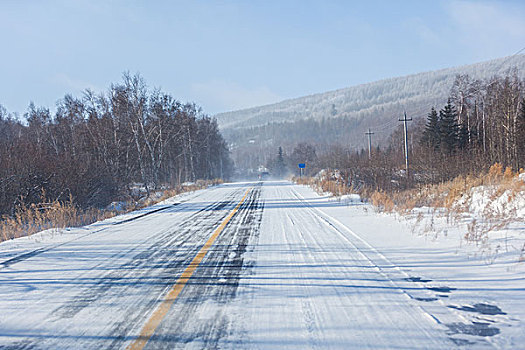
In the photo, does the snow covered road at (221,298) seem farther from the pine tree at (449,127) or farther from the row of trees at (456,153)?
the pine tree at (449,127)

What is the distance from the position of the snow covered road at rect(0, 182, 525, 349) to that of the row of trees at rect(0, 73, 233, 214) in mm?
10189

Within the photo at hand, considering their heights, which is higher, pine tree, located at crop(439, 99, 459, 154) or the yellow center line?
pine tree, located at crop(439, 99, 459, 154)

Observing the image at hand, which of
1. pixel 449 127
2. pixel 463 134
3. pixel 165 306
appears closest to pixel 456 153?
pixel 165 306

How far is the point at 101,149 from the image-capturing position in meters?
33.2

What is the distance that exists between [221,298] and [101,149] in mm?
32602

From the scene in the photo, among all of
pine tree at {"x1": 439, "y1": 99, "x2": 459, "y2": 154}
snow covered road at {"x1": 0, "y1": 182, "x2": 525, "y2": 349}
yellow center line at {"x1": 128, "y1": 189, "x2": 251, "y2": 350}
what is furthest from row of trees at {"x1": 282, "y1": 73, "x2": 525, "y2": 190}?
yellow center line at {"x1": 128, "y1": 189, "x2": 251, "y2": 350}

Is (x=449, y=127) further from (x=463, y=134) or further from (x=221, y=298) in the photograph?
(x=221, y=298)

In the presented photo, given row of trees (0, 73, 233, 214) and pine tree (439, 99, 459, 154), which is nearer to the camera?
row of trees (0, 73, 233, 214)

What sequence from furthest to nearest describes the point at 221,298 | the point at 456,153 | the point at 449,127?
the point at 449,127 → the point at 456,153 → the point at 221,298

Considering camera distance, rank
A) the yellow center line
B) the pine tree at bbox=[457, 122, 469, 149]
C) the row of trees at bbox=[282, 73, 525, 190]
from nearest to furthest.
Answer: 1. the yellow center line
2. the row of trees at bbox=[282, 73, 525, 190]
3. the pine tree at bbox=[457, 122, 469, 149]

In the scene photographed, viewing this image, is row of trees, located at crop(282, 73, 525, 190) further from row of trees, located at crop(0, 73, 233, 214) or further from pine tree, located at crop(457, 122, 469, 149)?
row of trees, located at crop(0, 73, 233, 214)

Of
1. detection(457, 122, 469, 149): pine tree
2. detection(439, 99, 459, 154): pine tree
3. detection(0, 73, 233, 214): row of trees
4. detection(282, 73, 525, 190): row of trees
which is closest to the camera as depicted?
detection(0, 73, 233, 214): row of trees

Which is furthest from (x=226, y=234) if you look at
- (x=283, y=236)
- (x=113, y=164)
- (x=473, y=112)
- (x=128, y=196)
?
(x=473, y=112)

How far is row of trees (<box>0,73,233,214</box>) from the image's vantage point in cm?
1656
